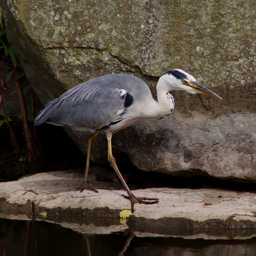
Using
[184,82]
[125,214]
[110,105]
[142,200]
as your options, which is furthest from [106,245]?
[184,82]

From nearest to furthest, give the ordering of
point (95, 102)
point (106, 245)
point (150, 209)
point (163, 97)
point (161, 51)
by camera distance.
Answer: point (106, 245), point (150, 209), point (163, 97), point (95, 102), point (161, 51)

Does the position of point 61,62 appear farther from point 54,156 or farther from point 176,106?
point 54,156

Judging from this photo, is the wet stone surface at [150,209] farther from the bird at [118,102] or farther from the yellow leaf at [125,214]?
the bird at [118,102]

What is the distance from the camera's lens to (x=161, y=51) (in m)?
5.39

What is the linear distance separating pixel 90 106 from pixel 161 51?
1114 mm

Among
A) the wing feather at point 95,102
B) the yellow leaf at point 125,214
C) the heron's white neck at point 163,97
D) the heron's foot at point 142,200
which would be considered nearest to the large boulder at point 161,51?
the wing feather at point 95,102

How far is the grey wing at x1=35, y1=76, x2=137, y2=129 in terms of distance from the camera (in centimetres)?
494

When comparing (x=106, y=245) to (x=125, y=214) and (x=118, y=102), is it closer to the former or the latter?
(x=125, y=214)

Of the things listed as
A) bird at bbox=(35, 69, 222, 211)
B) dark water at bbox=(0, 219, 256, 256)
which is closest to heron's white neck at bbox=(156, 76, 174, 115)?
bird at bbox=(35, 69, 222, 211)

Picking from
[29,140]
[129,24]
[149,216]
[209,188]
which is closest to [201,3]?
[129,24]

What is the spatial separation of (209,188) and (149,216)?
4.00ft

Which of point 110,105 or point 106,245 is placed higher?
point 110,105

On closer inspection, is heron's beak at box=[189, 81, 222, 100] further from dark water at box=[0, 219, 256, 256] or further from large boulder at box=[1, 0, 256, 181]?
dark water at box=[0, 219, 256, 256]

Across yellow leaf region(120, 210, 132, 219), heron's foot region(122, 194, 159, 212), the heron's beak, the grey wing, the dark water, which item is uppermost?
the heron's beak
